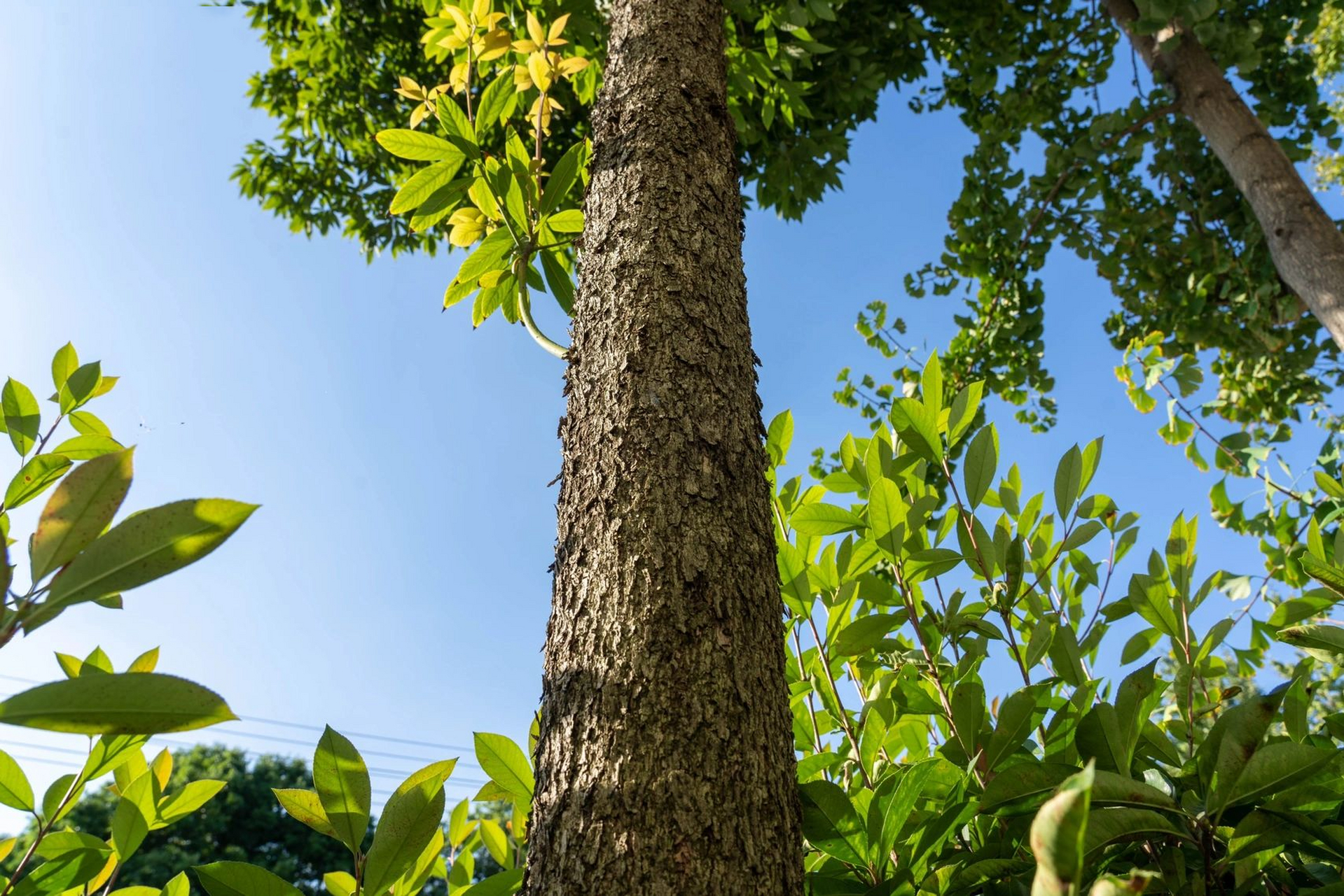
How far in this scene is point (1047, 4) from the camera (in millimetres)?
3832

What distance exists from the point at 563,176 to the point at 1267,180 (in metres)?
2.80

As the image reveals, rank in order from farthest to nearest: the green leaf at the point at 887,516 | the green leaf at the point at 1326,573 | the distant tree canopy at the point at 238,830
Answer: the distant tree canopy at the point at 238,830, the green leaf at the point at 887,516, the green leaf at the point at 1326,573

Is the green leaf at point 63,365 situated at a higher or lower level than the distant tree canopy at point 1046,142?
lower

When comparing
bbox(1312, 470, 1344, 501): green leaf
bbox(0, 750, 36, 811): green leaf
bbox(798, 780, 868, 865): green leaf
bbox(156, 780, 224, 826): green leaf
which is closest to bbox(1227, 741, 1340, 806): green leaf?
bbox(798, 780, 868, 865): green leaf

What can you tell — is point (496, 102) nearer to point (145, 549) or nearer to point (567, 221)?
point (567, 221)

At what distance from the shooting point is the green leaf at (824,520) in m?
0.87

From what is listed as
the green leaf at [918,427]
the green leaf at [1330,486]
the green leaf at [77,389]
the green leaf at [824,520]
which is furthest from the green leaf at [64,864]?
the green leaf at [1330,486]

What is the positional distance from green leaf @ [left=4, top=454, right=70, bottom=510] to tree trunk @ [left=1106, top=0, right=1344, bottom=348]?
3156mm

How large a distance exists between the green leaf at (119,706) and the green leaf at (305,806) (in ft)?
0.81

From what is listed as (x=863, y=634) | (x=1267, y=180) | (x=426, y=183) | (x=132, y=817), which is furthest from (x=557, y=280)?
(x=1267, y=180)

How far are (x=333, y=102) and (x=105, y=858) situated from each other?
178 inches

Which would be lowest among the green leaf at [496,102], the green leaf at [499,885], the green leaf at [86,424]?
the green leaf at [499,885]

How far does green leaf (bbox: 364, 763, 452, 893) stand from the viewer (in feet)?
1.71

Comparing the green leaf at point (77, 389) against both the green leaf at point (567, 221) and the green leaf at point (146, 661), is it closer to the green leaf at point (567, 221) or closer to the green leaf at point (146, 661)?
the green leaf at point (146, 661)
